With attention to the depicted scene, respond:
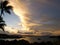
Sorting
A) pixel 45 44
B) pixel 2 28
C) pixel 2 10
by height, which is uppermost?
pixel 2 10

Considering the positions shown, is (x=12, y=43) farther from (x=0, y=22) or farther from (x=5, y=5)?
(x=5, y=5)

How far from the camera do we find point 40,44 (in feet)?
94.9

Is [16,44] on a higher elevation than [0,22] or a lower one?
lower

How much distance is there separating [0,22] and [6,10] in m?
1.78

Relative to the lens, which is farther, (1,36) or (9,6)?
(1,36)

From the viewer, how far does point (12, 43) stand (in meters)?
29.5

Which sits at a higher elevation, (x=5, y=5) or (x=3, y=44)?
(x=5, y=5)

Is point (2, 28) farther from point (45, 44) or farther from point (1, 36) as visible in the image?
point (1, 36)

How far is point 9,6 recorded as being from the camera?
2894cm

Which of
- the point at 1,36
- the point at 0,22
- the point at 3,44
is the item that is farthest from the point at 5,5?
the point at 1,36

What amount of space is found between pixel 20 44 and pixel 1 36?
12.4 m

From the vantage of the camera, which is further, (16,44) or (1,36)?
(1,36)

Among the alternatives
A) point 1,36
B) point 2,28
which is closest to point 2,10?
point 2,28

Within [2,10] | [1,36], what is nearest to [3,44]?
[2,10]
